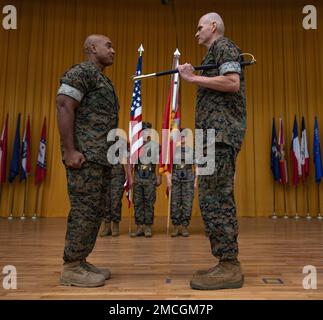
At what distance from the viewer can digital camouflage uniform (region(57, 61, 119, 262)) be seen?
2.04 meters

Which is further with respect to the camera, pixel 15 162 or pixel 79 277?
pixel 15 162

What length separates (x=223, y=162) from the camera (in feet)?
6.51

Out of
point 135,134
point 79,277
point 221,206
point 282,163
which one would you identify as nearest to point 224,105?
point 221,206

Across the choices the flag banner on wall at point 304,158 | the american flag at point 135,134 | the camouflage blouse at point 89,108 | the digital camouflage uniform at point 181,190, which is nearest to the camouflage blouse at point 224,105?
the camouflage blouse at point 89,108

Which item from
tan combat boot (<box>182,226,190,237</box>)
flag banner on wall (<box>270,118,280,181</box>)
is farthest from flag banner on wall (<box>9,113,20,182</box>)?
flag banner on wall (<box>270,118,280,181</box>)

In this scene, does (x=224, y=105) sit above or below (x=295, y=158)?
below

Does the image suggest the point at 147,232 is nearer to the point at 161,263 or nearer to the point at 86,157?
the point at 161,263

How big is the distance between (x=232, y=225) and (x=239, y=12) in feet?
23.5

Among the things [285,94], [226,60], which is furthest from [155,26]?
[226,60]

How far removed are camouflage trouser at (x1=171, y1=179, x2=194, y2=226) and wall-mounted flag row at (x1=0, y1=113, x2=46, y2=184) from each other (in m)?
3.63

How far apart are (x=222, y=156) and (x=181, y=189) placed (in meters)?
2.62

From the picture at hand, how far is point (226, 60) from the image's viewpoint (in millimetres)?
1947

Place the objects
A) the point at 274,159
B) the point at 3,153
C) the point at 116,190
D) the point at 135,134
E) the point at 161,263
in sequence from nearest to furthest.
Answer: the point at 161,263 < the point at 135,134 < the point at 116,190 < the point at 3,153 < the point at 274,159

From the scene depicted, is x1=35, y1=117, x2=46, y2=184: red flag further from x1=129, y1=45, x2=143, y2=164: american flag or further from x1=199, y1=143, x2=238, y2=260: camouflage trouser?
x1=199, y1=143, x2=238, y2=260: camouflage trouser
